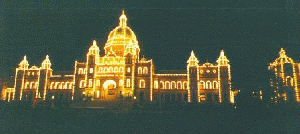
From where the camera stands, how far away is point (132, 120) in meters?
29.9

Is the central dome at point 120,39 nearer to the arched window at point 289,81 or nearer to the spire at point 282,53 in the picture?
the spire at point 282,53

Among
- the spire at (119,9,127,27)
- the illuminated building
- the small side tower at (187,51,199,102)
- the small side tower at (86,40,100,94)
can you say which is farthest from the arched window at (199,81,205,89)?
the spire at (119,9,127,27)

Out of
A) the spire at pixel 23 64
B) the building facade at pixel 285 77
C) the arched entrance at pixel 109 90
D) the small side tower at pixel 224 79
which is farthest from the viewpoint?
the spire at pixel 23 64

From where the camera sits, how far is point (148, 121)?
2927 centimetres

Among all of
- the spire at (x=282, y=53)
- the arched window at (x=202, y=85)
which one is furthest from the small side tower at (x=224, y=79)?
the spire at (x=282, y=53)

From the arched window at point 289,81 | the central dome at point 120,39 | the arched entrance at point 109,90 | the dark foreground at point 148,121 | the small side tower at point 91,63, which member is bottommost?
the dark foreground at point 148,121

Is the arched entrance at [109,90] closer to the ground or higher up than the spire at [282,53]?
closer to the ground

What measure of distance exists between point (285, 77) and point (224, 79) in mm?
10591

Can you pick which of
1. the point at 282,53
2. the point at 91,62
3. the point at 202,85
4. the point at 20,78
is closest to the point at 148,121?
the point at 202,85

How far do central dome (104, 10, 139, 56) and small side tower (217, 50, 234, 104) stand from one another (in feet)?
61.7

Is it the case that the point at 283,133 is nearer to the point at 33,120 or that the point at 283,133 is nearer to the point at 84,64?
the point at 33,120

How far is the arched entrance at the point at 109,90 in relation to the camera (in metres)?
57.8

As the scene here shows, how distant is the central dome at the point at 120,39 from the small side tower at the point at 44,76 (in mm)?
12999

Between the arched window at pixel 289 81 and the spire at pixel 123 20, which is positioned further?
the spire at pixel 123 20
